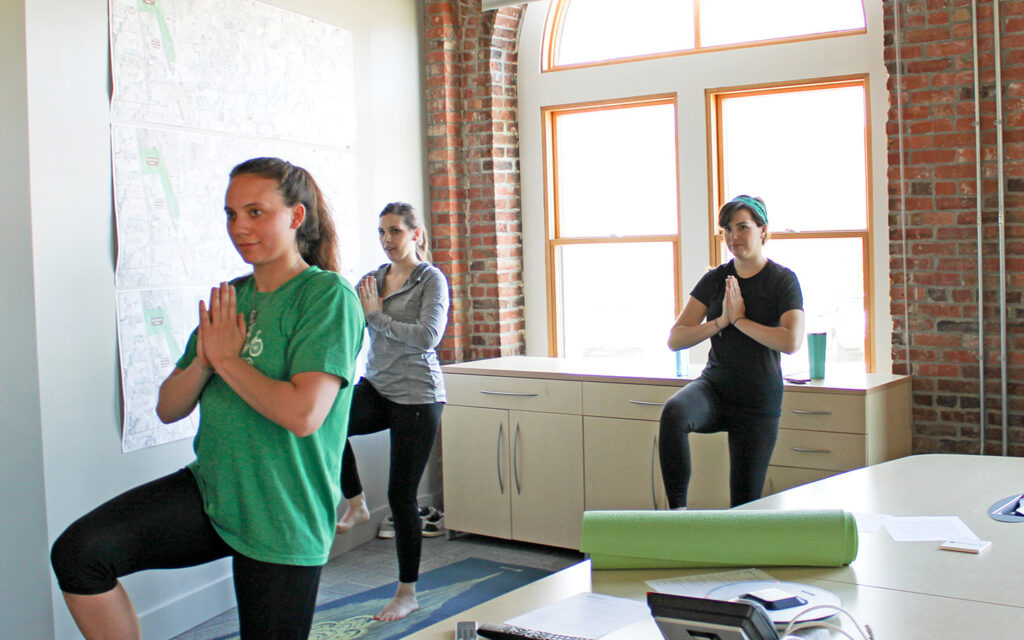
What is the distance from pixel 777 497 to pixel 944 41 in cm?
275

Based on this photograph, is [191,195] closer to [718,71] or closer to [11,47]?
[11,47]

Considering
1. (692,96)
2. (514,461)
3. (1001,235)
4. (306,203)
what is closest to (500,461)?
(514,461)

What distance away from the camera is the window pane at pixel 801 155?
4.81 metres

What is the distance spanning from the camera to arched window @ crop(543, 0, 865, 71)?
15.9ft

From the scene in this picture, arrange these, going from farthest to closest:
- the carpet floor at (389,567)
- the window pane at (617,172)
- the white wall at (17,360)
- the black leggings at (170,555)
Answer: the window pane at (617,172), the carpet floor at (389,567), the white wall at (17,360), the black leggings at (170,555)

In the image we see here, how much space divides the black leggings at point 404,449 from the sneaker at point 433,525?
127cm

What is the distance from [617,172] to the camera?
5.47m

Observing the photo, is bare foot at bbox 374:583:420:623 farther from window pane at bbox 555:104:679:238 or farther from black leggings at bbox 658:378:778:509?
window pane at bbox 555:104:679:238

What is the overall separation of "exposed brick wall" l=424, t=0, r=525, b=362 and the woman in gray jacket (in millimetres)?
1436

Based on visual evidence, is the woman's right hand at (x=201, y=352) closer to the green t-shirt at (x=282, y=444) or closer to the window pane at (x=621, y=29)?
the green t-shirt at (x=282, y=444)

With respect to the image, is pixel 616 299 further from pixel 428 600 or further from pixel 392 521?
pixel 428 600

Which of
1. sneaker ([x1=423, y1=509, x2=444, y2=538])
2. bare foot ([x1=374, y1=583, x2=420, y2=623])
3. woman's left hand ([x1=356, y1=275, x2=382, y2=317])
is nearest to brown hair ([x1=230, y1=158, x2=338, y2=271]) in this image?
woman's left hand ([x1=356, y1=275, x2=382, y2=317])

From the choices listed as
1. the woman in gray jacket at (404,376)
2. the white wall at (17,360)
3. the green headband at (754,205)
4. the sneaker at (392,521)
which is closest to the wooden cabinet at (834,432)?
the green headband at (754,205)

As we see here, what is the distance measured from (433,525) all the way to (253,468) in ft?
10.8
